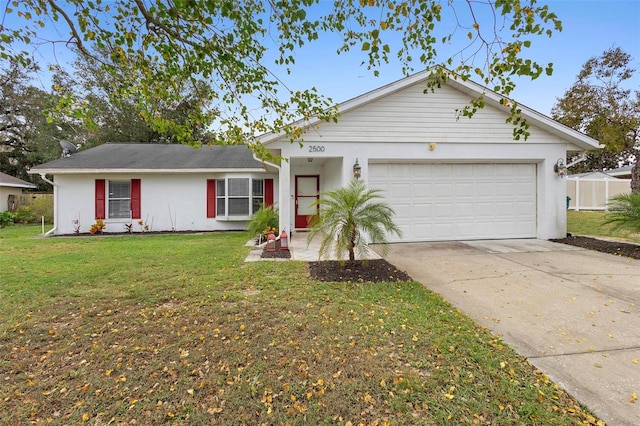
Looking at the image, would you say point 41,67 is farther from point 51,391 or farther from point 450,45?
point 450,45

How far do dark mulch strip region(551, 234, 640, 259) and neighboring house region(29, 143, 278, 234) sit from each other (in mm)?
9152

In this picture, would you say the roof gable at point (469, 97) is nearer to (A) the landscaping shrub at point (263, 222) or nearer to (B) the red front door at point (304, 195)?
(A) the landscaping shrub at point (263, 222)

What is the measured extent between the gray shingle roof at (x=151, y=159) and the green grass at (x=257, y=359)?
7.17 metres

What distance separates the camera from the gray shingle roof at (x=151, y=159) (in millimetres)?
10984

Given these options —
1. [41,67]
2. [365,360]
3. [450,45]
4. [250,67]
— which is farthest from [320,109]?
[41,67]

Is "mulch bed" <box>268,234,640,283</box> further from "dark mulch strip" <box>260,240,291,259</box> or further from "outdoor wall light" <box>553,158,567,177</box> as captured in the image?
"outdoor wall light" <box>553,158,567,177</box>

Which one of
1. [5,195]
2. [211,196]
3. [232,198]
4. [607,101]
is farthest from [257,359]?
[5,195]

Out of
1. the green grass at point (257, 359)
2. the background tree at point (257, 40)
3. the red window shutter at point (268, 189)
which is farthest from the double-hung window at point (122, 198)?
the background tree at point (257, 40)

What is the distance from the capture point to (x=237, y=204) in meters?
11.6

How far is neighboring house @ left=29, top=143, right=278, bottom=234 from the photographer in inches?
438

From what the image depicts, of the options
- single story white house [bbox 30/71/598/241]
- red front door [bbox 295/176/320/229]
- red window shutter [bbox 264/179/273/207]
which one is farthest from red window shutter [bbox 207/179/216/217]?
single story white house [bbox 30/71/598/241]

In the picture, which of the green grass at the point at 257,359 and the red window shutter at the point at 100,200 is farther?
the red window shutter at the point at 100,200

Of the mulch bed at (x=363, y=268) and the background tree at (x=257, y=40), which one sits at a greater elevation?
the background tree at (x=257, y=40)

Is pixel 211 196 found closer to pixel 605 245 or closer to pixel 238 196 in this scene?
pixel 238 196
